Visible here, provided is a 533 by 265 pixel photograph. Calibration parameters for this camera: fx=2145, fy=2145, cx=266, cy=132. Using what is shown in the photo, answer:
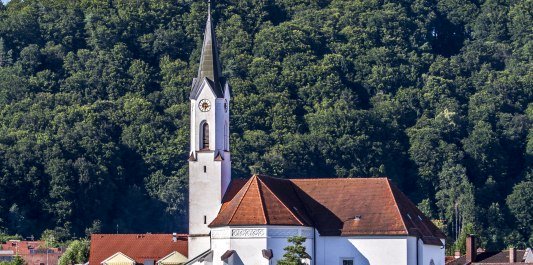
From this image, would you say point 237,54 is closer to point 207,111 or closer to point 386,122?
point 386,122

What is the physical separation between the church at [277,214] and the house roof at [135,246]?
352 inches

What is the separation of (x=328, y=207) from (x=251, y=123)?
81.3 m

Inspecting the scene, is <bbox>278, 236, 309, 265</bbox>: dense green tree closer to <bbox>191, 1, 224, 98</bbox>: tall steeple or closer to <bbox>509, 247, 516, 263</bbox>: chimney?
<bbox>191, 1, 224, 98</bbox>: tall steeple

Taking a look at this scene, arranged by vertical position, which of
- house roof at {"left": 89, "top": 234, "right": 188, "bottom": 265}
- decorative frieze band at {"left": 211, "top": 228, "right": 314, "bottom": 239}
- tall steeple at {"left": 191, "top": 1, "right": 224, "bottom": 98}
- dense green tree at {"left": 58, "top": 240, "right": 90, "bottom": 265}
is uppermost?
tall steeple at {"left": 191, "top": 1, "right": 224, "bottom": 98}

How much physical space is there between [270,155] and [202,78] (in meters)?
69.8

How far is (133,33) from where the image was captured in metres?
198

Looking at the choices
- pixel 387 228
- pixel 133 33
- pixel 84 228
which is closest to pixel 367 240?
pixel 387 228

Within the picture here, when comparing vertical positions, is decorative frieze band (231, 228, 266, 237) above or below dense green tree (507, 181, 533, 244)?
below

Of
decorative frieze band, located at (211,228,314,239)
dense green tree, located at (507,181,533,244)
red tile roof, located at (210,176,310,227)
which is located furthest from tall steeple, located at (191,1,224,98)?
dense green tree, located at (507,181,533,244)

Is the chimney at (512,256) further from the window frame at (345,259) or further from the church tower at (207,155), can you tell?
the church tower at (207,155)

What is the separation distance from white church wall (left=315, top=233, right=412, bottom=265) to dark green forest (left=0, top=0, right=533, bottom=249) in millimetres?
62509

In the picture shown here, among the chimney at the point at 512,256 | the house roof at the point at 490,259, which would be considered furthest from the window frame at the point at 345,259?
the chimney at the point at 512,256

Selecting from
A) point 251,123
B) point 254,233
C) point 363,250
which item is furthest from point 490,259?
point 251,123

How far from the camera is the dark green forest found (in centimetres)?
16662
